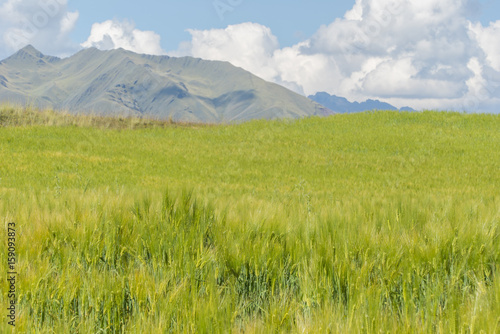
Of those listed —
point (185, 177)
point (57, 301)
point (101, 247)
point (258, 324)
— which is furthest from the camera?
point (185, 177)

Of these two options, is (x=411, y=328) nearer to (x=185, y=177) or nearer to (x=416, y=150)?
(x=185, y=177)

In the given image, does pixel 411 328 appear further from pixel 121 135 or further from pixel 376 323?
pixel 121 135

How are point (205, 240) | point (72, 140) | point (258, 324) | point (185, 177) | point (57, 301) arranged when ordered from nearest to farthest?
1. point (258, 324)
2. point (57, 301)
3. point (205, 240)
4. point (185, 177)
5. point (72, 140)

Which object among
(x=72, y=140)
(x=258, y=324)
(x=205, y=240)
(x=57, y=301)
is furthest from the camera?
(x=72, y=140)

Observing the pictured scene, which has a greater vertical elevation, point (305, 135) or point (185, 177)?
point (305, 135)

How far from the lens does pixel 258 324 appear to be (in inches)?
62.0

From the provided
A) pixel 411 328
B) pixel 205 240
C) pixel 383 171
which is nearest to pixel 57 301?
pixel 205 240

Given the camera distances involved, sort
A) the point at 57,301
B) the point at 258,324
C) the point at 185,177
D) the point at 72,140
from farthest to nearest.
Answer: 1. the point at 72,140
2. the point at 185,177
3. the point at 57,301
4. the point at 258,324

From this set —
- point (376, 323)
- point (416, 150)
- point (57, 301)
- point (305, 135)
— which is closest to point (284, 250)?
point (376, 323)

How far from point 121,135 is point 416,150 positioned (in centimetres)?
1191

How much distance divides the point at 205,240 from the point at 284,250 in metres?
0.53

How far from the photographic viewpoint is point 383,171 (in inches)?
524

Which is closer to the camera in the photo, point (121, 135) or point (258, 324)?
point (258, 324)

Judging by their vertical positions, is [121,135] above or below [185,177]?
above
